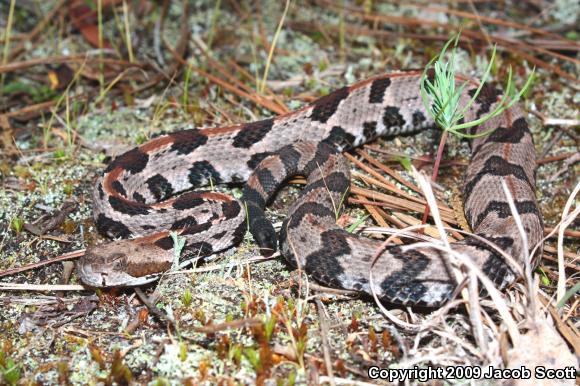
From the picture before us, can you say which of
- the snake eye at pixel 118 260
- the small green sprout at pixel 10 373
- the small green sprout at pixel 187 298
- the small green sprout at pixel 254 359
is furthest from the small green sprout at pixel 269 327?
the small green sprout at pixel 10 373

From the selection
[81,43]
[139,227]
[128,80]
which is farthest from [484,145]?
[81,43]

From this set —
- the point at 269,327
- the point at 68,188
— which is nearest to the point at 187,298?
the point at 269,327

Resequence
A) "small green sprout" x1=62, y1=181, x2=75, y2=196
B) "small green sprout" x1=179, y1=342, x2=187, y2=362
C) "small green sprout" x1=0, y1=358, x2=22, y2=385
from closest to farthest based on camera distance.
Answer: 1. "small green sprout" x1=0, y1=358, x2=22, y2=385
2. "small green sprout" x1=179, y1=342, x2=187, y2=362
3. "small green sprout" x1=62, y1=181, x2=75, y2=196

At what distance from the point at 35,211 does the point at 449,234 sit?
382 cm

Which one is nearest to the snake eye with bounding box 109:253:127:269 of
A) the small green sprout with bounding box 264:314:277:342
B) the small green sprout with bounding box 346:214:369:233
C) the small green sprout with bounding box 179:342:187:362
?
the small green sprout with bounding box 179:342:187:362

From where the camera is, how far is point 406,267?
4.82 meters

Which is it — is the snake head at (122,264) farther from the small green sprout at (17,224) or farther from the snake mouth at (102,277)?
the small green sprout at (17,224)

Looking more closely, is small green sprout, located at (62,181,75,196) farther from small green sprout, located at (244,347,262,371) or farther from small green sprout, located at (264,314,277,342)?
small green sprout, located at (244,347,262,371)

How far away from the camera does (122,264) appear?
16.4ft

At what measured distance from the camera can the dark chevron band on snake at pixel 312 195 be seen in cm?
491

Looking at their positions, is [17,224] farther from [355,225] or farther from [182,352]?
[355,225]

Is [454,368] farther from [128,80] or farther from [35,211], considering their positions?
[128,80]

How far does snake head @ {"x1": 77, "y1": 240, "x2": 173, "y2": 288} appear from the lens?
496 cm

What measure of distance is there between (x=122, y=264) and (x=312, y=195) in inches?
67.7
